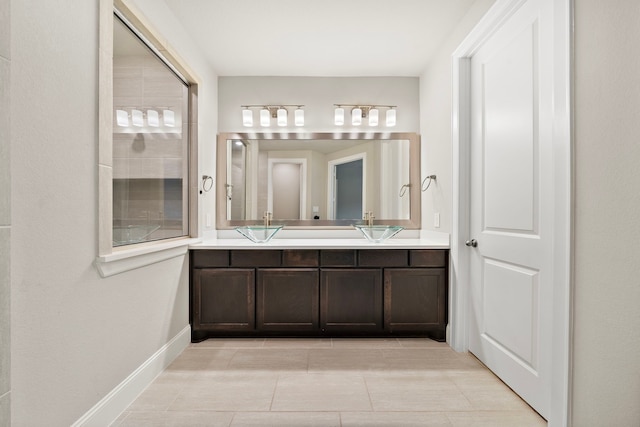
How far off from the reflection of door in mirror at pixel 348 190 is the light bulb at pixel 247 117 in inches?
36.6

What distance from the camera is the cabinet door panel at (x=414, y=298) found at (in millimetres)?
2873

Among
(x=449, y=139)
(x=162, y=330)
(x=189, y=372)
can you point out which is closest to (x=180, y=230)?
(x=162, y=330)

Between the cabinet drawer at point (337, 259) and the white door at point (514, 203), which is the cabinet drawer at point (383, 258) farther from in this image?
the white door at point (514, 203)

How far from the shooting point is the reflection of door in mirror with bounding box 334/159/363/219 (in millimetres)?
3541

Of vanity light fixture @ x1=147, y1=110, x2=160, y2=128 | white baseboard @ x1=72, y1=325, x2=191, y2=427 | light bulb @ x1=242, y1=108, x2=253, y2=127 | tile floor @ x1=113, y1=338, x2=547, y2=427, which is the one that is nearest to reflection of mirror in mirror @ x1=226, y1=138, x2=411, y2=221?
light bulb @ x1=242, y1=108, x2=253, y2=127

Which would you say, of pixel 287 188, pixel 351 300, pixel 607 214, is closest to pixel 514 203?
pixel 607 214

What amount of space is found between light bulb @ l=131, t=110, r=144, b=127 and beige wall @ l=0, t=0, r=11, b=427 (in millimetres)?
985

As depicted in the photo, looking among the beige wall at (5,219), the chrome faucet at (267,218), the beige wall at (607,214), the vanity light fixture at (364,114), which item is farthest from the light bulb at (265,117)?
the beige wall at (607,214)

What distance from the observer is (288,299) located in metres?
2.89

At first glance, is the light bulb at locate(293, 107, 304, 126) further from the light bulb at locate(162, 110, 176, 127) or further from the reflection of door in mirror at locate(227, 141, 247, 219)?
the light bulb at locate(162, 110, 176, 127)

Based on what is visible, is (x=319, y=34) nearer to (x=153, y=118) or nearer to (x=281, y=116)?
(x=281, y=116)

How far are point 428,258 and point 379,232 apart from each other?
1.64ft

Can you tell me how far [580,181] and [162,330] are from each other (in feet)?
7.83

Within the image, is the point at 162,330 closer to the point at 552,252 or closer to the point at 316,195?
the point at 316,195
